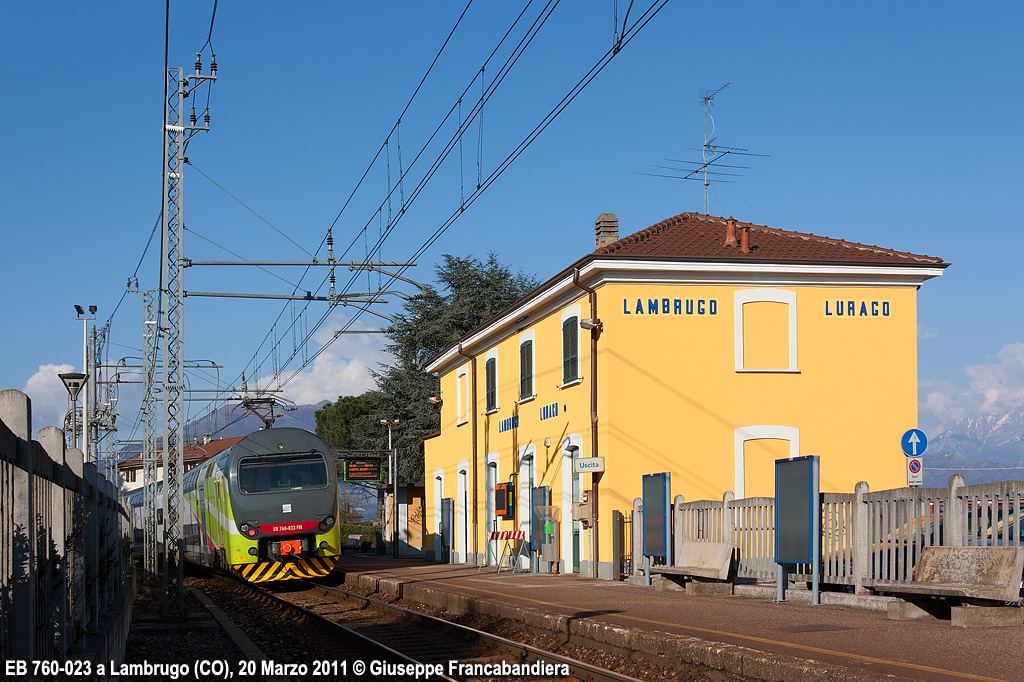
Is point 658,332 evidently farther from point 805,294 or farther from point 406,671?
point 406,671

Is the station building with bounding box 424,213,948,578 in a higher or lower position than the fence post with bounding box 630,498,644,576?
higher

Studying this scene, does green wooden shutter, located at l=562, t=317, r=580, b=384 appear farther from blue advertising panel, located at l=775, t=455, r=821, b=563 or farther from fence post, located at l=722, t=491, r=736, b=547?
blue advertising panel, located at l=775, t=455, r=821, b=563

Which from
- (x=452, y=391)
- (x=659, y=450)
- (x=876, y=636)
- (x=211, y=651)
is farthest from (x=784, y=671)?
(x=452, y=391)

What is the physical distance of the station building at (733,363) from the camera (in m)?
22.5

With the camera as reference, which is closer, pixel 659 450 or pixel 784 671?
pixel 784 671

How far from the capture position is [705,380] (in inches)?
899

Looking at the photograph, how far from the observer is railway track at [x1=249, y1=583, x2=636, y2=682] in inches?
424

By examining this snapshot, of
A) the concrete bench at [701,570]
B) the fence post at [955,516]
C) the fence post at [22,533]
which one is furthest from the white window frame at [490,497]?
the fence post at [22,533]

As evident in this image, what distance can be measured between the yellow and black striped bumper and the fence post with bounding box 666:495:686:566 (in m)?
8.63

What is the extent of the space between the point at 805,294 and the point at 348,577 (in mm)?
12719

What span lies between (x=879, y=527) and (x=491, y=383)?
61.8 feet

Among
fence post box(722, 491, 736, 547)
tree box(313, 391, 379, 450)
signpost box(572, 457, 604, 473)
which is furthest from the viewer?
tree box(313, 391, 379, 450)

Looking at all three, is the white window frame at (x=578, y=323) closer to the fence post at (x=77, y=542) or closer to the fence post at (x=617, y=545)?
the fence post at (x=617, y=545)

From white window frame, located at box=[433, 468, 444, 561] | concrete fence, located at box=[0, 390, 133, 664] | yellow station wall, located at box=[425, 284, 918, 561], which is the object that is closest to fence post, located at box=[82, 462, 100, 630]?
concrete fence, located at box=[0, 390, 133, 664]
